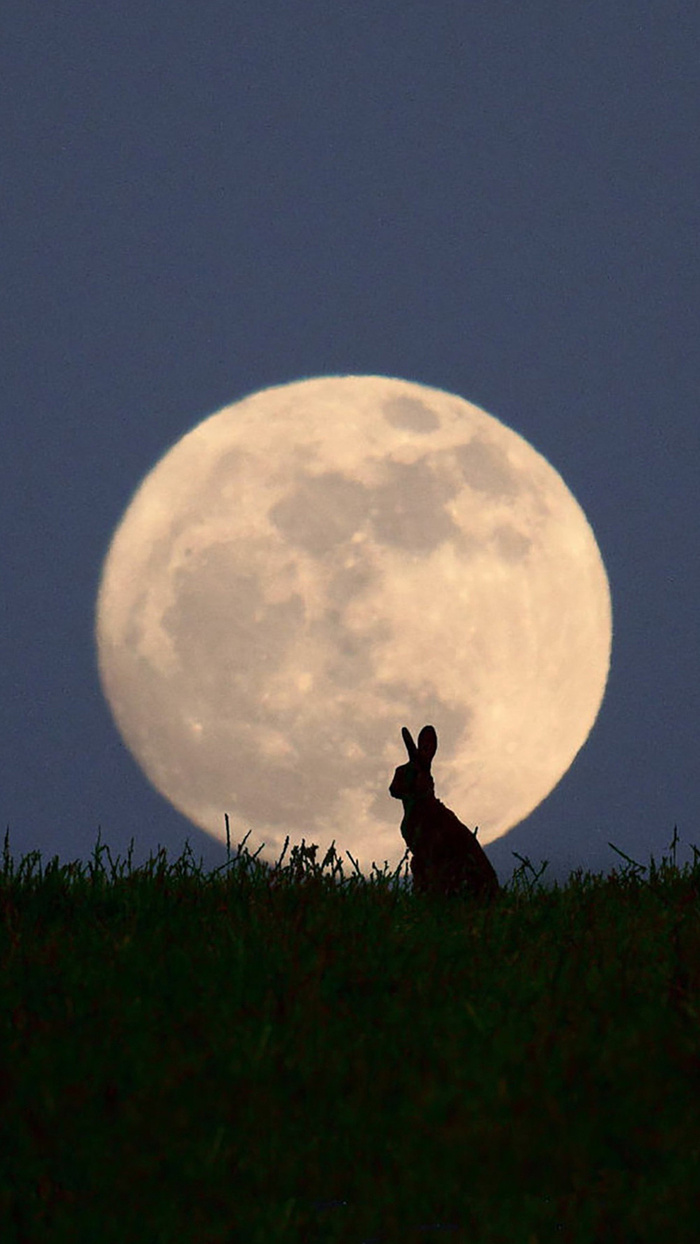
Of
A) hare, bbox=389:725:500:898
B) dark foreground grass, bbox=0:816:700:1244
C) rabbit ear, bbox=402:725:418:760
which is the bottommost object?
dark foreground grass, bbox=0:816:700:1244

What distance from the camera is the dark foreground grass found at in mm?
3547

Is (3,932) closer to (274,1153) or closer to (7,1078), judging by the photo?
(7,1078)

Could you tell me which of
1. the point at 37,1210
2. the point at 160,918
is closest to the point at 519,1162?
the point at 37,1210

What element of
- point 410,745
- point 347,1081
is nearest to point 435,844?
point 410,745

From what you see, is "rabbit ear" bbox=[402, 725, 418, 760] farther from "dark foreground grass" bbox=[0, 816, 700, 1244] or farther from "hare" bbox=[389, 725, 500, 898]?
"dark foreground grass" bbox=[0, 816, 700, 1244]

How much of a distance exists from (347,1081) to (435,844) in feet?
11.7

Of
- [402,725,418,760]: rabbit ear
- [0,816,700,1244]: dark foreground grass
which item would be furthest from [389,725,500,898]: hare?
[0,816,700,1244]: dark foreground grass

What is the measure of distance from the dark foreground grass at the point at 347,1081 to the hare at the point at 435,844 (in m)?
1.43

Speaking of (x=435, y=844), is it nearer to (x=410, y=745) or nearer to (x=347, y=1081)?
(x=410, y=745)

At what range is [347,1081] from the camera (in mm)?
4168

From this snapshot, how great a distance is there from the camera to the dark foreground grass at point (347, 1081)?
11.6ft

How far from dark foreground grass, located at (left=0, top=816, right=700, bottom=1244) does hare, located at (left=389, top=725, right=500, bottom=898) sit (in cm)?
143

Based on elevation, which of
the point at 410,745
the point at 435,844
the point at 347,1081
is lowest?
the point at 347,1081

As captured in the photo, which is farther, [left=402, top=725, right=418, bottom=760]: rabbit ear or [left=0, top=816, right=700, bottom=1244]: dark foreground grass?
[left=402, top=725, right=418, bottom=760]: rabbit ear
